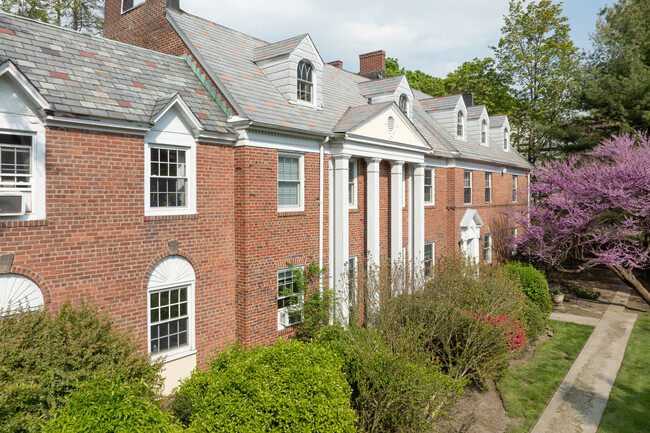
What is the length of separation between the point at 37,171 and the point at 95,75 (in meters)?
2.88

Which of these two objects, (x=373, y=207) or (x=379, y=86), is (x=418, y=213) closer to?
(x=373, y=207)

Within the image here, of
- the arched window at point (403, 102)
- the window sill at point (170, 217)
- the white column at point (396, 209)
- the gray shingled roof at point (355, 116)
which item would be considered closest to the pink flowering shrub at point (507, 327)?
the white column at point (396, 209)

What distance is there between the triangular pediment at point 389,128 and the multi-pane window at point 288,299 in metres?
4.91

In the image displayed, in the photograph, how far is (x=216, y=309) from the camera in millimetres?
11250

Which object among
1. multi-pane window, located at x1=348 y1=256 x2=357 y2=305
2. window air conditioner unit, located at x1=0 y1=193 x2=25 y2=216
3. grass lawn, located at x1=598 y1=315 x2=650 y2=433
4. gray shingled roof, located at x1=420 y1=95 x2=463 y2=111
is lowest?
grass lawn, located at x1=598 y1=315 x2=650 y2=433

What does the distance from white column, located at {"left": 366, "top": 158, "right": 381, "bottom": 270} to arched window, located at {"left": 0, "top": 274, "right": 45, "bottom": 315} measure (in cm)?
988

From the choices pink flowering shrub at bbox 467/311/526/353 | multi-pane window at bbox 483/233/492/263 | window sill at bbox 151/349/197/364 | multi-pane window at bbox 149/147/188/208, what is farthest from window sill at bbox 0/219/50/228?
multi-pane window at bbox 483/233/492/263

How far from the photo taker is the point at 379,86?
61.3 ft

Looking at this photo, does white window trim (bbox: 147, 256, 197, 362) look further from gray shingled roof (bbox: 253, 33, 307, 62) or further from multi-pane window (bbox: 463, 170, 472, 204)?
multi-pane window (bbox: 463, 170, 472, 204)

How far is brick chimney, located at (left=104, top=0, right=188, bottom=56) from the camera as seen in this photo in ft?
43.8

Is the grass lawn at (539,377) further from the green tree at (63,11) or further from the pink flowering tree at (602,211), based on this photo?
the green tree at (63,11)

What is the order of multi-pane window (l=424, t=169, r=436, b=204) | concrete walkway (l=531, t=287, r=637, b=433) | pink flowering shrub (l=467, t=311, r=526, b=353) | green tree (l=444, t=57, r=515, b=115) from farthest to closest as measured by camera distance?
green tree (l=444, t=57, r=515, b=115), multi-pane window (l=424, t=169, r=436, b=204), pink flowering shrub (l=467, t=311, r=526, b=353), concrete walkway (l=531, t=287, r=637, b=433)

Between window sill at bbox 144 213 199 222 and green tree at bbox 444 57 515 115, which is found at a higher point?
green tree at bbox 444 57 515 115

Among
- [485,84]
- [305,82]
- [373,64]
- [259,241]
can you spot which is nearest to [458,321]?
[259,241]
